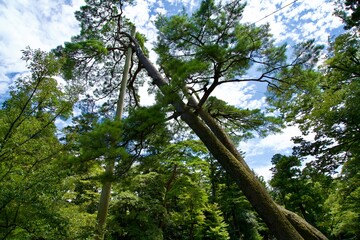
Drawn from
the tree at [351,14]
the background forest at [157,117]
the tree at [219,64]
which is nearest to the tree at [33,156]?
the background forest at [157,117]

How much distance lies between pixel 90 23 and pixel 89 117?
8.77 feet

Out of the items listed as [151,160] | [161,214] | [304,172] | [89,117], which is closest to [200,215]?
[161,214]

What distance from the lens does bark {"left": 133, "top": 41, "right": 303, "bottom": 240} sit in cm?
320

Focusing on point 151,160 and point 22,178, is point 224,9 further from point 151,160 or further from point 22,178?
point 22,178

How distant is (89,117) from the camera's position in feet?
23.3

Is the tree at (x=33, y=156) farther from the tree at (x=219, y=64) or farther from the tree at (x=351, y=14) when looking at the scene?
the tree at (x=351, y=14)

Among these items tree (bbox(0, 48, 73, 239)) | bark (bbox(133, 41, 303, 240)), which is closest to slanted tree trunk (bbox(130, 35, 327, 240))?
bark (bbox(133, 41, 303, 240))

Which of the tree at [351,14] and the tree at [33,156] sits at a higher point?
the tree at [351,14]

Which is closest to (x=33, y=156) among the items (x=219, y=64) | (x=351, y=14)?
(x=219, y=64)

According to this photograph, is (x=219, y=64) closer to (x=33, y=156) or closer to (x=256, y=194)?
(x=256, y=194)

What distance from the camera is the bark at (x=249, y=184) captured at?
320 cm

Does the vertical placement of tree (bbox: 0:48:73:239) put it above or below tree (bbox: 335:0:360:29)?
below

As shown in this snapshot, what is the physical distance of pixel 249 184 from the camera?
11.6ft

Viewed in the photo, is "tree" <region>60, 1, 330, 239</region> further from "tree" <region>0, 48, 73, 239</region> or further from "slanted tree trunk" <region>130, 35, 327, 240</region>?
"tree" <region>0, 48, 73, 239</region>
